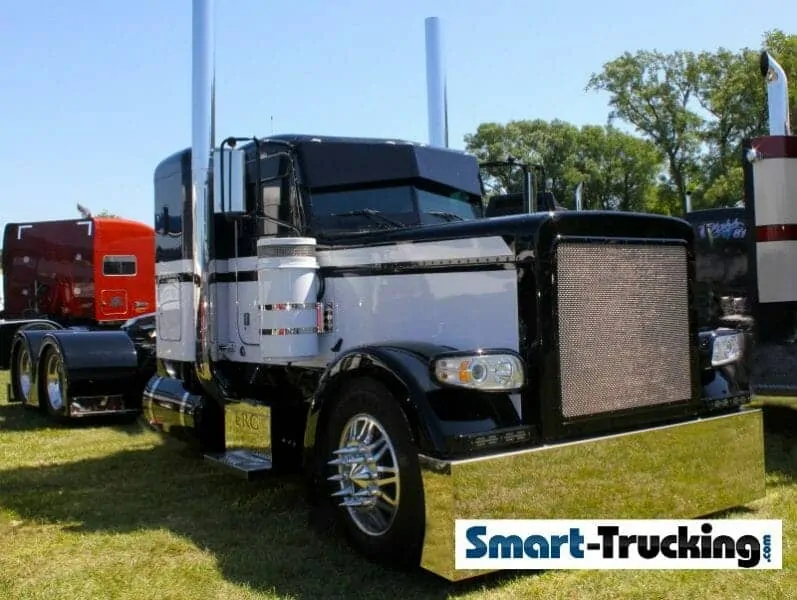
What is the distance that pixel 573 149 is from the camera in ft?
134

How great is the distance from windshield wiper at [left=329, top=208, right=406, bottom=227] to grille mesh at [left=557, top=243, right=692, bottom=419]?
146 centimetres

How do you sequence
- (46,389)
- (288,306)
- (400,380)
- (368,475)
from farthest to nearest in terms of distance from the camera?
(46,389) < (288,306) < (368,475) < (400,380)

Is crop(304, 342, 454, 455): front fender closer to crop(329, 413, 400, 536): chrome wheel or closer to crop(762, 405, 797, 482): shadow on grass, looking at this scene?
crop(329, 413, 400, 536): chrome wheel

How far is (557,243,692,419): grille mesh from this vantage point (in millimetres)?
3943

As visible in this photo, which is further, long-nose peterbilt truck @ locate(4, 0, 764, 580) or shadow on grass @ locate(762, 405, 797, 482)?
shadow on grass @ locate(762, 405, 797, 482)

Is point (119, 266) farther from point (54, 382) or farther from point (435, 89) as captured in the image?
point (435, 89)

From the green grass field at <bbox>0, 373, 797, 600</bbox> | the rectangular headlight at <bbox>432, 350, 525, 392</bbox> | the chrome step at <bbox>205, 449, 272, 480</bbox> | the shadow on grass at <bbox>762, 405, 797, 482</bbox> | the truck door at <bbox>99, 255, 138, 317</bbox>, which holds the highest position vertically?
the truck door at <bbox>99, 255, 138, 317</bbox>

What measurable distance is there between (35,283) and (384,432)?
1191 centimetres

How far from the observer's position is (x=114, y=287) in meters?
13.5

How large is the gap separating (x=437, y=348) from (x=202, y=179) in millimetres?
2600

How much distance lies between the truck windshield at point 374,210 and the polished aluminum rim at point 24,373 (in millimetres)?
6287

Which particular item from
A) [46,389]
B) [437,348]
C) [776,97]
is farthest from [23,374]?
[776,97]

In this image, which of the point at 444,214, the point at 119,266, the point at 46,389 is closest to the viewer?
the point at 444,214

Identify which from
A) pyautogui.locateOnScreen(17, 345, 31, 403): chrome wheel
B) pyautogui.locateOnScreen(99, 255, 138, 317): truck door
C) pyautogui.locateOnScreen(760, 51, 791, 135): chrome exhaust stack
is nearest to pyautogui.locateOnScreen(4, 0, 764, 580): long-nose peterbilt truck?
Result: pyautogui.locateOnScreen(760, 51, 791, 135): chrome exhaust stack
